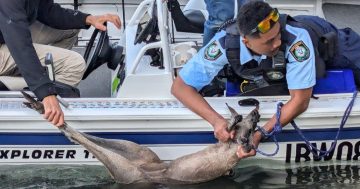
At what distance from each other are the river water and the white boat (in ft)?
0.28

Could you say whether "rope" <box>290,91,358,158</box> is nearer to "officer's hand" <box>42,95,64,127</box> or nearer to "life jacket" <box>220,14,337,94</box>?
"life jacket" <box>220,14,337,94</box>

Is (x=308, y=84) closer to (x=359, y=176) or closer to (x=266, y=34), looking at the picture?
(x=266, y=34)

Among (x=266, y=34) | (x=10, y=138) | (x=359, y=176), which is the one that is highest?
(x=266, y=34)

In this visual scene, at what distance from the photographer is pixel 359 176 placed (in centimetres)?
498

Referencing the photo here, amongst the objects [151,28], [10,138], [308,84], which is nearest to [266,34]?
[308,84]

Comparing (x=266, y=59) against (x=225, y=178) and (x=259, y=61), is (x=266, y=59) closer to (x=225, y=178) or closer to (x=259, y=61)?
(x=259, y=61)

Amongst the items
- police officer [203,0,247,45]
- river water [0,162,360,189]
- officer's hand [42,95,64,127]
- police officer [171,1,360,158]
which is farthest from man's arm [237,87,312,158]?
officer's hand [42,95,64,127]

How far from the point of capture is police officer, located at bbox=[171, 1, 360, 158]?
14.3 ft

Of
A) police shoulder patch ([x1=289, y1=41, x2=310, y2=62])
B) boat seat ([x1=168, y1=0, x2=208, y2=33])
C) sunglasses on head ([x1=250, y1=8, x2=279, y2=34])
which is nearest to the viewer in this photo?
sunglasses on head ([x1=250, y1=8, x2=279, y2=34])

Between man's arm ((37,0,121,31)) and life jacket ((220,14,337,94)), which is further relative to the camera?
man's arm ((37,0,121,31))

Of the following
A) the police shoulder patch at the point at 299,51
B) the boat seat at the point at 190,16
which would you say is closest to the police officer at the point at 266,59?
the police shoulder patch at the point at 299,51

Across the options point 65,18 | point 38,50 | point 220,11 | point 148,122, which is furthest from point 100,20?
point 148,122

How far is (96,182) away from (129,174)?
27cm

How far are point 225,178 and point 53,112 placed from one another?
119 cm
